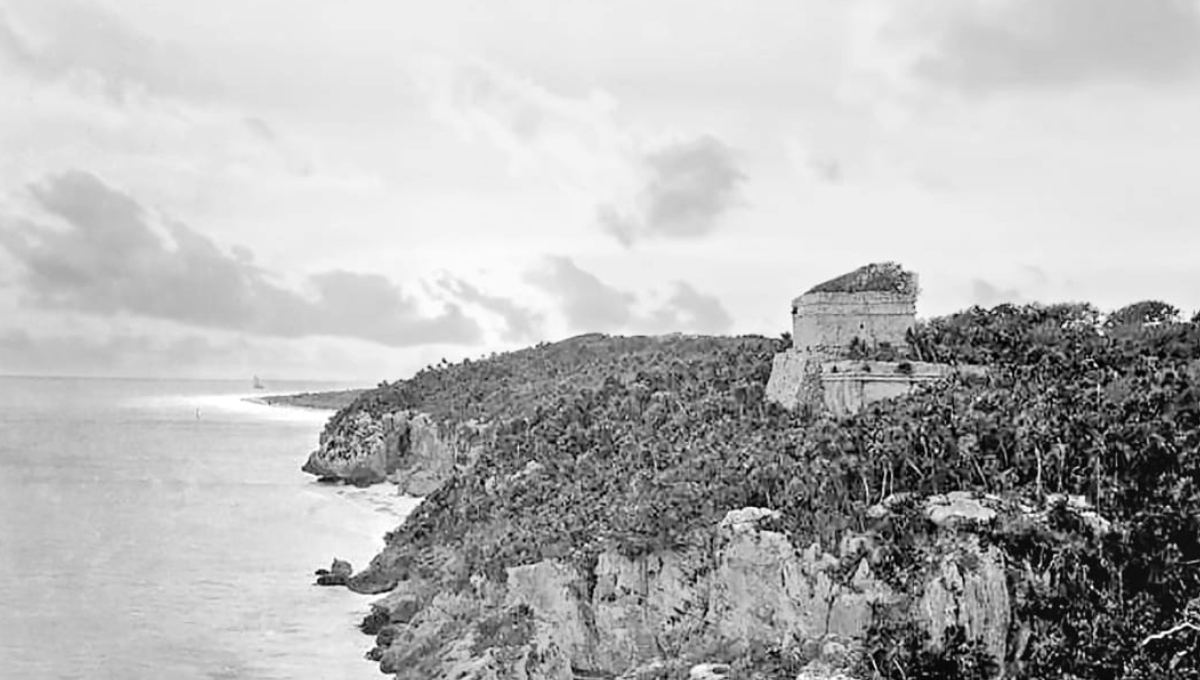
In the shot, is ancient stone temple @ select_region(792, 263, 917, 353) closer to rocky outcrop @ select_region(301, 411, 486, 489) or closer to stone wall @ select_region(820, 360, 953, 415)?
stone wall @ select_region(820, 360, 953, 415)

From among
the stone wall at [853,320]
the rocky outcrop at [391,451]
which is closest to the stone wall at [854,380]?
the stone wall at [853,320]

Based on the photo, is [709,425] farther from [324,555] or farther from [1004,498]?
[324,555]

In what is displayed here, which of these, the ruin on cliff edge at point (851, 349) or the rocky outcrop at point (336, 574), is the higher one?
the ruin on cliff edge at point (851, 349)

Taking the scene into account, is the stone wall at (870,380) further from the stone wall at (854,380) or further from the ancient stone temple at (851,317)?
the ancient stone temple at (851,317)

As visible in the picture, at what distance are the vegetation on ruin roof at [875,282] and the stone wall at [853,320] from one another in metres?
0.71

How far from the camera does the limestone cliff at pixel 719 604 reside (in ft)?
114

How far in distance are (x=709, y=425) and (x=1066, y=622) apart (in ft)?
66.3

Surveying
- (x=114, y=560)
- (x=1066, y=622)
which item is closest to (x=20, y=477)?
(x=114, y=560)

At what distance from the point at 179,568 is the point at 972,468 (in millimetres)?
45530

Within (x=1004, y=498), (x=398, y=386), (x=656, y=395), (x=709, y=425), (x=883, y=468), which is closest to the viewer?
(x=1004, y=498)

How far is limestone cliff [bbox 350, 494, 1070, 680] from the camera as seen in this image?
34719mm

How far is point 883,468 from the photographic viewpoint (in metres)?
39.6

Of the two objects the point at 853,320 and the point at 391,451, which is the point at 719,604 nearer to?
the point at 853,320

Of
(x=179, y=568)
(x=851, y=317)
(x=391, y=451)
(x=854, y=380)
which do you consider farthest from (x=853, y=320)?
(x=391, y=451)
